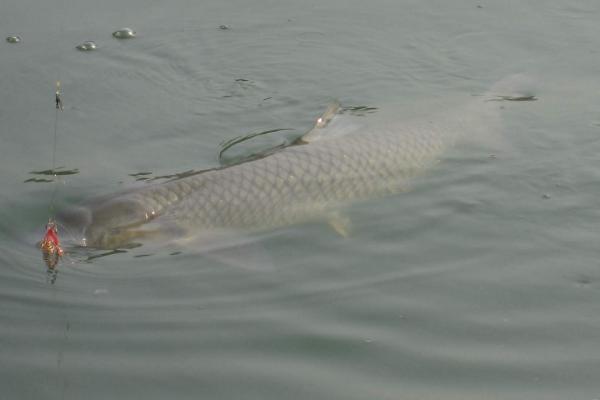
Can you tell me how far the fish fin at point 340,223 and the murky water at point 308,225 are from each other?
43 millimetres

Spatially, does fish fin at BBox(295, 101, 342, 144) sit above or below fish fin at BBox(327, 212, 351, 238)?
above

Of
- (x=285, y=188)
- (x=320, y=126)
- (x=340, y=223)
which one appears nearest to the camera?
(x=340, y=223)

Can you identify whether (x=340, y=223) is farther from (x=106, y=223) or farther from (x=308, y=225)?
(x=106, y=223)

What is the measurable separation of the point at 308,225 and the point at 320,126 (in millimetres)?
1012

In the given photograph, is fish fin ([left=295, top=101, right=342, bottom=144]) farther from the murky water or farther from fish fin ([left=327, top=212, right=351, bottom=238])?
fish fin ([left=327, top=212, right=351, bottom=238])

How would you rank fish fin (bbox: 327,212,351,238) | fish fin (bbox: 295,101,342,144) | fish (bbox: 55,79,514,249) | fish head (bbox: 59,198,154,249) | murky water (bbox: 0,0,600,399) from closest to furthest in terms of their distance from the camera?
murky water (bbox: 0,0,600,399) < fish head (bbox: 59,198,154,249) < fish (bbox: 55,79,514,249) < fish fin (bbox: 327,212,351,238) < fish fin (bbox: 295,101,342,144)

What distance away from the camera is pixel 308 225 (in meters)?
4.80

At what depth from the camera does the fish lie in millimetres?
4539

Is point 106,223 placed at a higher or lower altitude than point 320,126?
lower

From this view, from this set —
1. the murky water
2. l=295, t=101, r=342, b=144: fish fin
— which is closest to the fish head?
the murky water

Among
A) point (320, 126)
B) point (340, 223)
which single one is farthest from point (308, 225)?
point (320, 126)

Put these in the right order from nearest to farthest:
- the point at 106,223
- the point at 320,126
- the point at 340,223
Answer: the point at 106,223 → the point at 340,223 → the point at 320,126

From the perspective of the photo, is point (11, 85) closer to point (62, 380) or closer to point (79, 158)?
point (79, 158)

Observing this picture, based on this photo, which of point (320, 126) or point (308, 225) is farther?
point (320, 126)
